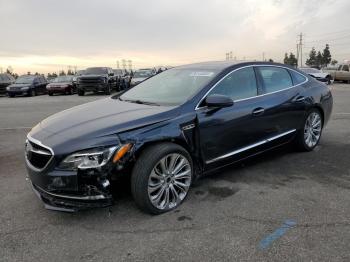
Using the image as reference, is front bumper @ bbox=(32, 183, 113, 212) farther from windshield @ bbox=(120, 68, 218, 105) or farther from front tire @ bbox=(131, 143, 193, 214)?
windshield @ bbox=(120, 68, 218, 105)

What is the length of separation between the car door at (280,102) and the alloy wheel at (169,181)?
1507 millimetres

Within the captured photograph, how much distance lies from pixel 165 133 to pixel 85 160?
2.88 ft

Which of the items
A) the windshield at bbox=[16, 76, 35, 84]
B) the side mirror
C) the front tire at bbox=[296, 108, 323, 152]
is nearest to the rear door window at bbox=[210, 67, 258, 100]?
A: the side mirror

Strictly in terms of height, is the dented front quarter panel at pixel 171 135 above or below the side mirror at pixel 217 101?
below

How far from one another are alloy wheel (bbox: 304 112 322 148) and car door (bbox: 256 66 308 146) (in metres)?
0.32

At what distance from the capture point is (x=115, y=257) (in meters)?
3.12

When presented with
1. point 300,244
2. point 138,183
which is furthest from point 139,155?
point 300,244

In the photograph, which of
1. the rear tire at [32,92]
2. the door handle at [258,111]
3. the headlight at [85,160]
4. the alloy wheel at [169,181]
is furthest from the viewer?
the rear tire at [32,92]

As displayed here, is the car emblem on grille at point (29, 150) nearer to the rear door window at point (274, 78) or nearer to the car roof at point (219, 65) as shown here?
the car roof at point (219, 65)

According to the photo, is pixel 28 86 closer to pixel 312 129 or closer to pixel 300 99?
pixel 312 129

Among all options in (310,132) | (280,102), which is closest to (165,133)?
(280,102)

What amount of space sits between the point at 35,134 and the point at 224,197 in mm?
2194

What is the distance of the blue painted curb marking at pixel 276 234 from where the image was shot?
10.7 feet

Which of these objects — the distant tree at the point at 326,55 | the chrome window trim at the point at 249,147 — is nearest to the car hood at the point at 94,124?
the chrome window trim at the point at 249,147
